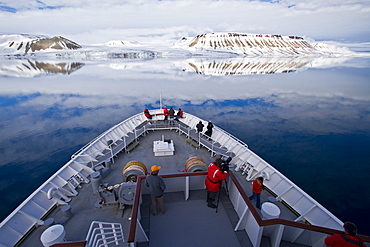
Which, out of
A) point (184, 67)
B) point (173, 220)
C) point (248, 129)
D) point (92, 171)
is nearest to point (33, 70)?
point (184, 67)

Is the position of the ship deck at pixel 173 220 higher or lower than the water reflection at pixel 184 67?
lower

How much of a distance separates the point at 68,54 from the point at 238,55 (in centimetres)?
14508

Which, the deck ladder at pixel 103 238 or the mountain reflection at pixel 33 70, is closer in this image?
the deck ladder at pixel 103 238

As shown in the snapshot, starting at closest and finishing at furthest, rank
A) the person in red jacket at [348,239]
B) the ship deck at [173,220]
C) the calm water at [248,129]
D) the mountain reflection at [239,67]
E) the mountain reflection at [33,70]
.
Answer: the person in red jacket at [348,239]
the ship deck at [173,220]
the calm water at [248,129]
the mountain reflection at [33,70]
the mountain reflection at [239,67]

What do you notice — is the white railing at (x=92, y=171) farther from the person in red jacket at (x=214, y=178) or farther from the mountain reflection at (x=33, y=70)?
the mountain reflection at (x=33, y=70)

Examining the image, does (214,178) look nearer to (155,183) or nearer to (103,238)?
(155,183)

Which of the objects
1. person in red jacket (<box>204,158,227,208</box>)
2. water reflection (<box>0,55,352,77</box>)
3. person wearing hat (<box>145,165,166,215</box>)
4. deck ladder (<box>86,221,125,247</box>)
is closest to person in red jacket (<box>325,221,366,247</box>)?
person in red jacket (<box>204,158,227,208</box>)

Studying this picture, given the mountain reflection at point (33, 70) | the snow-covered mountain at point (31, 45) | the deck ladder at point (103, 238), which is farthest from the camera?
the snow-covered mountain at point (31, 45)

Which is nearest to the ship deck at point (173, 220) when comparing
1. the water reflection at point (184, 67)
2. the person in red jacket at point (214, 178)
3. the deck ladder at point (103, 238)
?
the deck ladder at point (103, 238)

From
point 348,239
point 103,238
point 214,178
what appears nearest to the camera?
point 348,239

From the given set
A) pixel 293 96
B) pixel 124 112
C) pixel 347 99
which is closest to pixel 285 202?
pixel 124 112

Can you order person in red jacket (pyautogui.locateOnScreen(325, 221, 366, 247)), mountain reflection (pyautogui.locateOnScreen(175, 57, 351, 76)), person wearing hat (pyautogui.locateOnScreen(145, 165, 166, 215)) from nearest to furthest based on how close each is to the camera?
person in red jacket (pyautogui.locateOnScreen(325, 221, 366, 247)) < person wearing hat (pyautogui.locateOnScreen(145, 165, 166, 215)) < mountain reflection (pyautogui.locateOnScreen(175, 57, 351, 76))

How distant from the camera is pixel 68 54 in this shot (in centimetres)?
15650

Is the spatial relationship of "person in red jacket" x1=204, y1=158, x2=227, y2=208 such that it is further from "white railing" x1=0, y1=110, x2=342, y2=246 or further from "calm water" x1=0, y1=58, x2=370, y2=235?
"calm water" x1=0, y1=58, x2=370, y2=235
